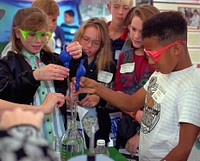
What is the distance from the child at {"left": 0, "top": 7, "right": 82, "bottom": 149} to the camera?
1.49 meters

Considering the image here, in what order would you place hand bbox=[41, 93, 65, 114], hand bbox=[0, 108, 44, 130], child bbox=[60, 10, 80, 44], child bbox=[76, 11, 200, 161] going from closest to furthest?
hand bbox=[0, 108, 44, 130], child bbox=[76, 11, 200, 161], hand bbox=[41, 93, 65, 114], child bbox=[60, 10, 80, 44]

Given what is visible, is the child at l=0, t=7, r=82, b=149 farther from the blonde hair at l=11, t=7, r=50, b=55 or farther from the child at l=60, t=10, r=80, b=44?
the child at l=60, t=10, r=80, b=44

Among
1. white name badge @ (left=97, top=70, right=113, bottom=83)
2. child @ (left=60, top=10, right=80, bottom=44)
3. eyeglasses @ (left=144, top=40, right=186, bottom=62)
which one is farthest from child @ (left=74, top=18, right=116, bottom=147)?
child @ (left=60, top=10, right=80, bottom=44)

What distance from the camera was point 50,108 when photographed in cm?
139

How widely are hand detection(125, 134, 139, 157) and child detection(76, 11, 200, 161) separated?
450mm

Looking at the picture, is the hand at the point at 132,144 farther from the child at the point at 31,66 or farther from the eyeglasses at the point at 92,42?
the eyeglasses at the point at 92,42

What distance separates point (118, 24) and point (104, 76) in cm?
55

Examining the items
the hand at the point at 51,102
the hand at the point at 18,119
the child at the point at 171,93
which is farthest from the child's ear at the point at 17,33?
the hand at the point at 18,119

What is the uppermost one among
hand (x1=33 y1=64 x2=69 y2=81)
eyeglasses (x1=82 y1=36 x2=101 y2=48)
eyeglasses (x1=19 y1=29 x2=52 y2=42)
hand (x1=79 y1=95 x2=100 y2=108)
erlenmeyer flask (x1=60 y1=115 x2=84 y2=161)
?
eyeglasses (x1=19 y1=29 x2=52 y2=42)

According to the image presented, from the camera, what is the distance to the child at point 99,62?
210cm

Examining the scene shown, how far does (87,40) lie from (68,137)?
96cm

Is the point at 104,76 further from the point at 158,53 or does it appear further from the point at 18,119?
the point at 18,119

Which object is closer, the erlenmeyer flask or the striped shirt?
the erlenmeyer flask

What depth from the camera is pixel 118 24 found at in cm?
249
